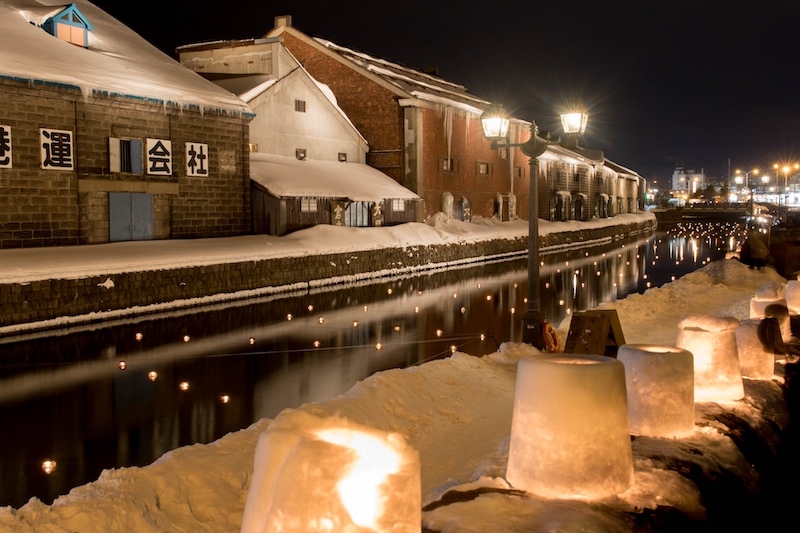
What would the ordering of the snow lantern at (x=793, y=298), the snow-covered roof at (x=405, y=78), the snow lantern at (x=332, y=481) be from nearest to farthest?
the snow lantern at (x=332, y=481)
the snow lantern at (x=793, y=298)
the snow-covered roof at (x=405, y=78)

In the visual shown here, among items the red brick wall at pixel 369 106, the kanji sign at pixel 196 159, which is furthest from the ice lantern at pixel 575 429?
the red brick wall at pixel 369 106

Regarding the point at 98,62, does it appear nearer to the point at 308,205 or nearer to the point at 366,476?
the point at 308,205

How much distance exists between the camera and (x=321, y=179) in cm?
3412

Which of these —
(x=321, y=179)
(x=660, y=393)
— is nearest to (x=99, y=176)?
(x=321, y=179)

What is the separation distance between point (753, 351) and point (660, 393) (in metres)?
3.40

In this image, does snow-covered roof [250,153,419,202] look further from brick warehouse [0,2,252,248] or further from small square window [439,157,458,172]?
small square window [439,157,458,172]

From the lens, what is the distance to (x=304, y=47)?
43.2m

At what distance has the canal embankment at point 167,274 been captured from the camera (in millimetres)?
17453

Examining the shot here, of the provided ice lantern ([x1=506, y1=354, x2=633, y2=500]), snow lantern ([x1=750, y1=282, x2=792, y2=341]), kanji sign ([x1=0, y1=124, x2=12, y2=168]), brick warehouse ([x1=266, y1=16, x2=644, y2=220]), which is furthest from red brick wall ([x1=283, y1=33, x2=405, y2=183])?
ice lantern ([x1=506, y1=354, x2=633, y2=500])

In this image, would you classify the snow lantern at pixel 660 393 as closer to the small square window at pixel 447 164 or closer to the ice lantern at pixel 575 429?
the ice lantern at pixel 575 429

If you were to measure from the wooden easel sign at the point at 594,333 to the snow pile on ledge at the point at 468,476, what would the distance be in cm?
121

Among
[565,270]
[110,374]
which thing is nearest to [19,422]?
[110,374]

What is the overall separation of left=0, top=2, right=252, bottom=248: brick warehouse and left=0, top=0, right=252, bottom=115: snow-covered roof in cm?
6

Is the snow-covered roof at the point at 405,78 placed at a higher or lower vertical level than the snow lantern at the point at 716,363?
higher
